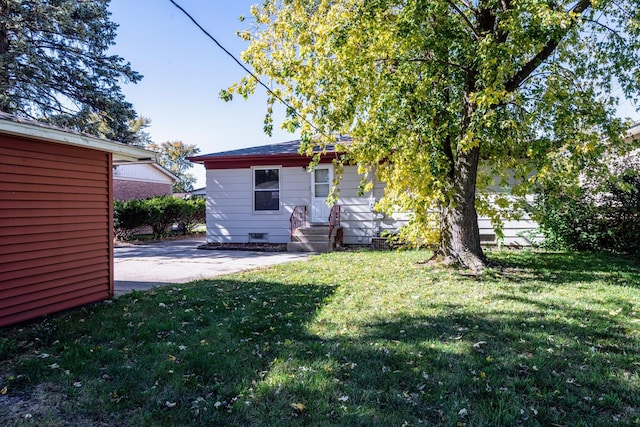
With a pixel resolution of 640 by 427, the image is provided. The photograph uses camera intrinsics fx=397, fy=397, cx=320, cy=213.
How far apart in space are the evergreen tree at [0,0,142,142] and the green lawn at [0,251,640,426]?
13178 millimetres

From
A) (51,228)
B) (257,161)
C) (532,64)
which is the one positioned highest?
(532,64)

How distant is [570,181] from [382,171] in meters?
3.14

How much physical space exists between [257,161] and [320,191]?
2.23 m

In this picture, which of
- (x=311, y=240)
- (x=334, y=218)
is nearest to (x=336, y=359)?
(x=311, y=240)

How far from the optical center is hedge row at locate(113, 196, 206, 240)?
14913 mm

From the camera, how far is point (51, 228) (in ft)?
15.9

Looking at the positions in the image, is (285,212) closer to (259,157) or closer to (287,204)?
(287,204)

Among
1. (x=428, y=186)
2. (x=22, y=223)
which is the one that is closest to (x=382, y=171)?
(x=428, y=186)

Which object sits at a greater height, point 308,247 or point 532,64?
point 532,64

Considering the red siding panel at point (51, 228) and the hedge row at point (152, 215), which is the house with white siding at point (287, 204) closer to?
the hedge row at point (152, 215)

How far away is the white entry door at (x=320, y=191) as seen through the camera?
1228 cm

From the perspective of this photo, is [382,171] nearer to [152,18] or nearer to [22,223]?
[152,18]

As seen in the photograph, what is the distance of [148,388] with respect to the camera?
292 centimetres

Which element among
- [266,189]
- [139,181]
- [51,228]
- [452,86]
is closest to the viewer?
[51,228]
